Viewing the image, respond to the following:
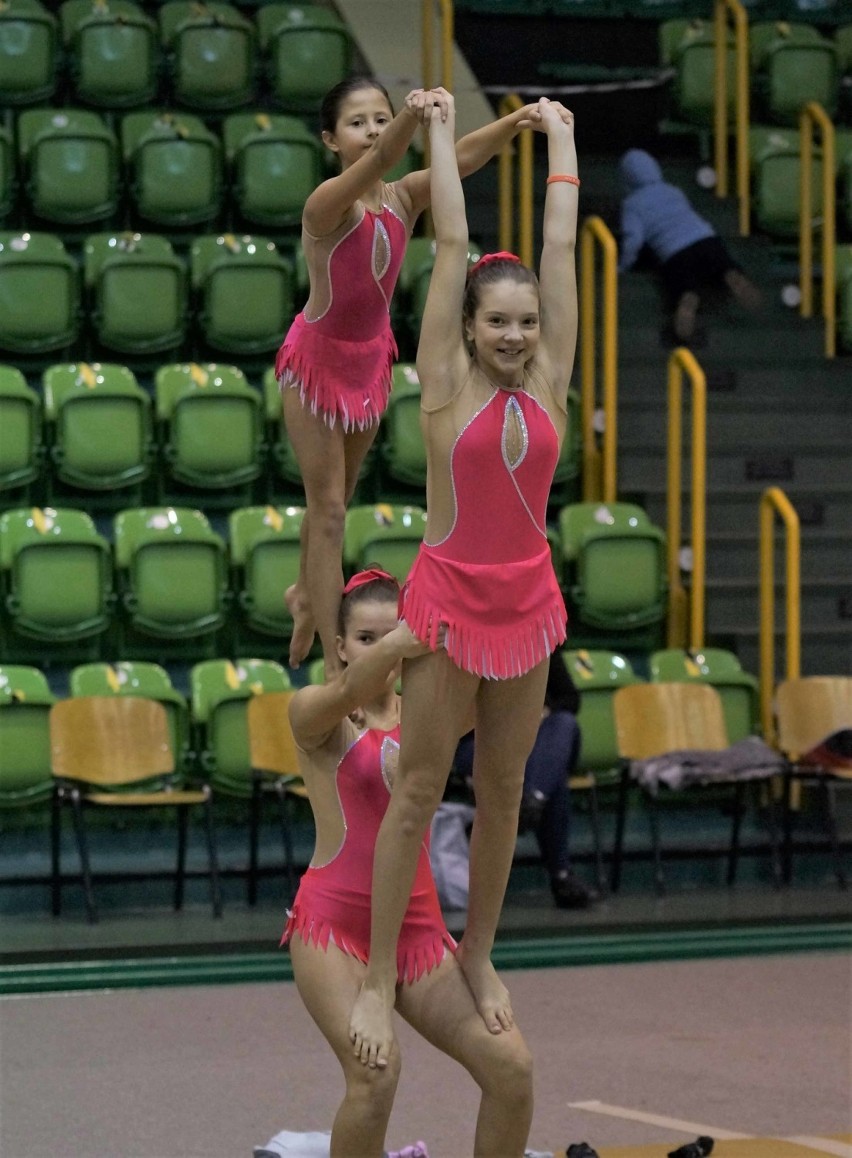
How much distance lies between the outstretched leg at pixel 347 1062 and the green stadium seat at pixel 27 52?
6.58 meters

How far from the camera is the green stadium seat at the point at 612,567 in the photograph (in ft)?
24.9

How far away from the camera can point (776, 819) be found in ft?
24.7

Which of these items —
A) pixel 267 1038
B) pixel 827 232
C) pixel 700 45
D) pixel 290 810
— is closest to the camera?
pixel 267 1038

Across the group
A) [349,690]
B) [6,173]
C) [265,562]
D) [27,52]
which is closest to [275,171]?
[6,173]

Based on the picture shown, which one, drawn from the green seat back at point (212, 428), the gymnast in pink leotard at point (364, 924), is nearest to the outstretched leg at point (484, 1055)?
the gymnast in pink leotard at point (364, 924)

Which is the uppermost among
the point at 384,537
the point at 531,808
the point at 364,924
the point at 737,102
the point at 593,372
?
the point at 737,102

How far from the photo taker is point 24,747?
6.59 m

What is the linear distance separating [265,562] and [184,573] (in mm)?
306

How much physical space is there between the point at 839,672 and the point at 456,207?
5.64 m

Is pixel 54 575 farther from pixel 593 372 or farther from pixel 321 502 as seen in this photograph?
pixel 321 502

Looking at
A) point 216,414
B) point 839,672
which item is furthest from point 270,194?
point 839,672

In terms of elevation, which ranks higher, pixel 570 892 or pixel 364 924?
pixel 364 924

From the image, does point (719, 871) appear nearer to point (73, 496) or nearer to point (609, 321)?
point (609, 321)

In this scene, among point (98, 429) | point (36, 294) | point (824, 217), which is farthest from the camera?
point (824, 217)
